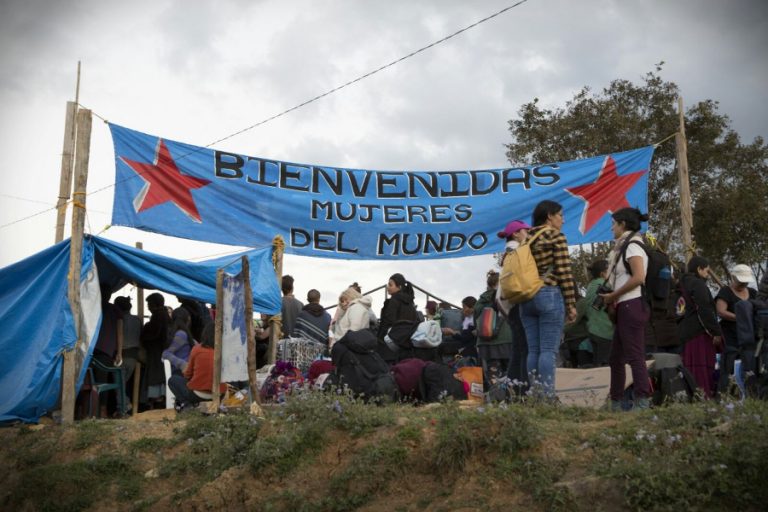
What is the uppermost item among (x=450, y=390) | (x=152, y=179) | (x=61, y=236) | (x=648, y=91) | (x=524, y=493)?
(x=648, y=91)

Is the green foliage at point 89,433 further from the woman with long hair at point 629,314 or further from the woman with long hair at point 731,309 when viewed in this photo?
the woman with long hair at point 731,309

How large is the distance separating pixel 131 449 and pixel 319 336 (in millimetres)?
4720

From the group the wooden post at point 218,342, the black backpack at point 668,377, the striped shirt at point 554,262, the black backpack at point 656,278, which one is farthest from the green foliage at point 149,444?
the black backpack at point 668,377

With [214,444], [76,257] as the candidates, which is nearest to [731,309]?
[214,444]

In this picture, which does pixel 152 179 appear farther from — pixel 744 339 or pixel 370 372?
pixel 744 339

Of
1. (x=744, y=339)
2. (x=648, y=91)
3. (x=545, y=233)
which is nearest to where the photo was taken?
(x=545, y=233)

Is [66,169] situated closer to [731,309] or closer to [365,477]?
[365,477]

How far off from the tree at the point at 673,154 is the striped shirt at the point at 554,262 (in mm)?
17836

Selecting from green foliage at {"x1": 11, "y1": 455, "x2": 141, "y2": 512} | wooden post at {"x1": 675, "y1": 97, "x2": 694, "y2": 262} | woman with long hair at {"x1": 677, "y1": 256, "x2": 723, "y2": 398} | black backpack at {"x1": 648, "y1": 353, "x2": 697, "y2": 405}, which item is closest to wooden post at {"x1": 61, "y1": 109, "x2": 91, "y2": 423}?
green foliage at {"x1": 11, "y1": 455, "x2": 141, "y2": 512}

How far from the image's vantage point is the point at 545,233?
7.54 m

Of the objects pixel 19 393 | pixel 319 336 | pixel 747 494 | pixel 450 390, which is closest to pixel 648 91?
pixel 319 336

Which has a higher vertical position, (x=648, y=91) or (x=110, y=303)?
(x=648, y=91)

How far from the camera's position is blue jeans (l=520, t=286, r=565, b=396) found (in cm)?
724

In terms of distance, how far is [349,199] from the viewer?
40.2 feet
